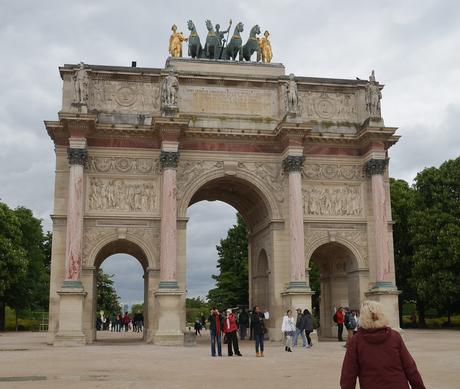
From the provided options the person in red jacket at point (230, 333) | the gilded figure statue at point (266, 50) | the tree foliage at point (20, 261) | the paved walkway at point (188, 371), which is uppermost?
the gilded figure statue at point (266, 50)

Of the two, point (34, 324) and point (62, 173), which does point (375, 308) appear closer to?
point (62, 173)

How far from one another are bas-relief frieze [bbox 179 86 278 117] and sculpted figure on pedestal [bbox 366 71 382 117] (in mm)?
4899

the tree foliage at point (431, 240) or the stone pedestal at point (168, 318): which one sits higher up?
the tree foliage at point (431, 240)

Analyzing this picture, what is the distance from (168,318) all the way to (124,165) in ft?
26.3

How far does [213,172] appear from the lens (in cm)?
3148

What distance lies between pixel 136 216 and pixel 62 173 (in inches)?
166

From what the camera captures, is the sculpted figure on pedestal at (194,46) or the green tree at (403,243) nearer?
the sculpted figure on pedestal at (194,46)

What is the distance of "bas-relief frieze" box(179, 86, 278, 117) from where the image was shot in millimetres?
32188

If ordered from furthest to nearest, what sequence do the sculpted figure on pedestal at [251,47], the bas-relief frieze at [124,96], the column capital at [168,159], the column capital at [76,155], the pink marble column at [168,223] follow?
the sculpted figure on pedestal at [251,47] < the bas-relief frieze at [124,96] < the column capital at [168,159] < the column capital at [76,155] < the pink marble column at [168,223]

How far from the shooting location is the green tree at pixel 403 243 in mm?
44000

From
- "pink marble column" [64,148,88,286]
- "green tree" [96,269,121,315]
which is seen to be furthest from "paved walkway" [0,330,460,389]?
"green tree" [96,269,121,315]

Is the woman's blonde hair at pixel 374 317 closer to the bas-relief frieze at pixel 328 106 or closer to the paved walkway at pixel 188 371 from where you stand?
the paved walkway at pixel 188 371

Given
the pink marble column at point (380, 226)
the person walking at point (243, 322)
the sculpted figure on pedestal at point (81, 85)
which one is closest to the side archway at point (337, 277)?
the pink marble column at point (380, 226)

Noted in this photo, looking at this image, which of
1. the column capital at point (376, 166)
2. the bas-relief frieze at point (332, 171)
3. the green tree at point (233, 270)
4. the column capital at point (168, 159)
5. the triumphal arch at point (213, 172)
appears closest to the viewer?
the triumphal arch at point (213, 172)
